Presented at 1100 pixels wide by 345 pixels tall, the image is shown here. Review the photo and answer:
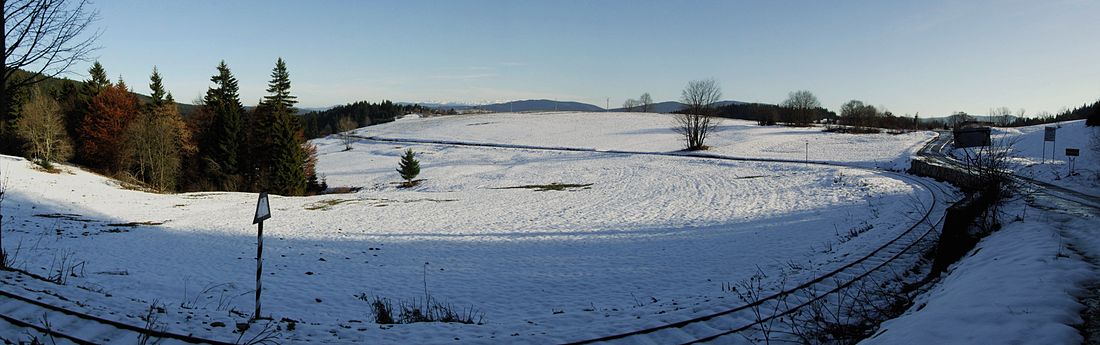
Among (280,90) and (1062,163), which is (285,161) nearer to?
(280,90)

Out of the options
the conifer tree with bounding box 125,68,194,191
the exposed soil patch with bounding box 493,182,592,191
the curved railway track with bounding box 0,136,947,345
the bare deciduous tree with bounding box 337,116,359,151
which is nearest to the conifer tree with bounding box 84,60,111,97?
the conifer tree with bounding box 125,68,194,191

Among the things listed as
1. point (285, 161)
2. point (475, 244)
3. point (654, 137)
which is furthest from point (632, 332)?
point (654, 137)

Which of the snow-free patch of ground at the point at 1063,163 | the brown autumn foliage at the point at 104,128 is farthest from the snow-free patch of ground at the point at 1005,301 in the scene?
the brown autumn foliage at the point at 104,128

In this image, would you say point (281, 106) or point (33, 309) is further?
point (281, 106)

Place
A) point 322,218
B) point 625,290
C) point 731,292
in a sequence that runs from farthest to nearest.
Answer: point 322,218
point 625,290
point 731,292

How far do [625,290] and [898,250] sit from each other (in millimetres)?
7455

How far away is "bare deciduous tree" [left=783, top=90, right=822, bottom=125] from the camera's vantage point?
122 meters

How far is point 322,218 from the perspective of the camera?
27891 mm

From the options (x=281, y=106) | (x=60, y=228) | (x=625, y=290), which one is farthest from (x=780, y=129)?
(x=60, y=228)

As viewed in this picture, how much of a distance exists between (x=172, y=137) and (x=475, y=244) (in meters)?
42.5

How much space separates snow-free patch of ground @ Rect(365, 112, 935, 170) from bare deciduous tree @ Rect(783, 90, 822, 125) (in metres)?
26.2

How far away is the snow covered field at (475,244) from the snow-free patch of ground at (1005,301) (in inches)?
129

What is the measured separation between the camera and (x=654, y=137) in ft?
283

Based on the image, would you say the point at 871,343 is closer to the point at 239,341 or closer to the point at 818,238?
the point at 239,341
